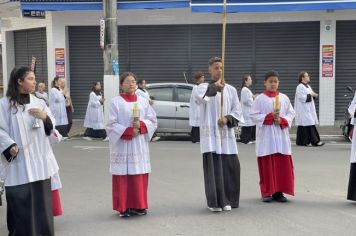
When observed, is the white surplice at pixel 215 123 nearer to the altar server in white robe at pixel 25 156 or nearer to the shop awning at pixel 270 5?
the altar server in white robe at pixel 25 156

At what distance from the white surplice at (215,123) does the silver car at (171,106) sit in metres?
7.90

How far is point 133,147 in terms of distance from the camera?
7.42m

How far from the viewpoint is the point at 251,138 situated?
49.8ft

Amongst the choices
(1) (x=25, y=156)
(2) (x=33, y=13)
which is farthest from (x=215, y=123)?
(2) (x=33, y=13)

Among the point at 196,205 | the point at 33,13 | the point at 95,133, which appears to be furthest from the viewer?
the point at 33,13

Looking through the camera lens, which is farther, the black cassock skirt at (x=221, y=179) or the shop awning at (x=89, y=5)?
the shop awning at (x=89, y=5)

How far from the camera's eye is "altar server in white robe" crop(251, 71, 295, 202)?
8.05m

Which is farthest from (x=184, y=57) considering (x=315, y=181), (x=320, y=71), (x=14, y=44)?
(x=315, y=181)

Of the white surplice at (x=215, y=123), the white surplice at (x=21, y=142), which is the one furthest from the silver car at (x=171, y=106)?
the white surplice at (x=21, y=142)

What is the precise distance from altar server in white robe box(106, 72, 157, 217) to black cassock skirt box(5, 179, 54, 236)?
1243 mm

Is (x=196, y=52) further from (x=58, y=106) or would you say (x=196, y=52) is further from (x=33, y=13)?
(x=58, y=106)

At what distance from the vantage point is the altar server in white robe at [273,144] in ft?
26.4

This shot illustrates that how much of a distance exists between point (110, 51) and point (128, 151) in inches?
389

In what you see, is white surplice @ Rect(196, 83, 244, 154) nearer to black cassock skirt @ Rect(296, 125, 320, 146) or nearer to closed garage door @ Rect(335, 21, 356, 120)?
black cassock skirt @ Rect(296, 125, 320, 146)
